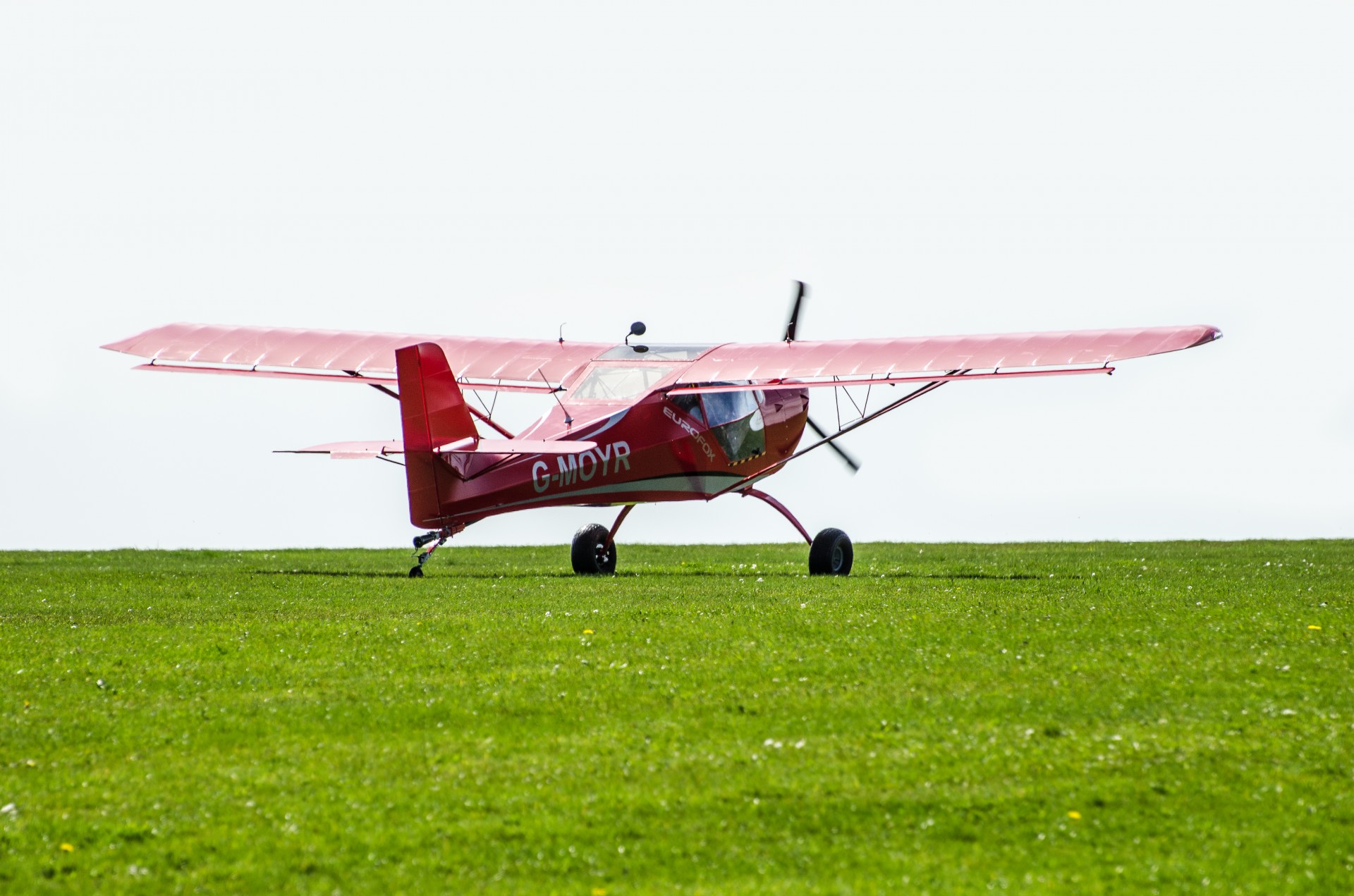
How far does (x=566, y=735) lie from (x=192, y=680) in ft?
12.4

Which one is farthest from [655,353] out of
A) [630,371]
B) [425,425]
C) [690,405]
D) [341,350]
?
[341,350]

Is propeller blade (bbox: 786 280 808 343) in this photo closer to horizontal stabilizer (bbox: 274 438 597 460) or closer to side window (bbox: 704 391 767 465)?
side window (bbox: 704 391 767 465)

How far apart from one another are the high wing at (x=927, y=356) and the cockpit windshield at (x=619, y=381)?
49 centimetres

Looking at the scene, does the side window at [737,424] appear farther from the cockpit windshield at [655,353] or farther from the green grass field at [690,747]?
the green grass field at [690,747]

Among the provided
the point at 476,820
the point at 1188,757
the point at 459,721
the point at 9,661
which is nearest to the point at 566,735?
the point at 459,721

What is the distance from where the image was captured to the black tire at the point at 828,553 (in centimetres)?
2223

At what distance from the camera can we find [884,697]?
1010cm

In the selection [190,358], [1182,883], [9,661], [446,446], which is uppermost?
[190,358]

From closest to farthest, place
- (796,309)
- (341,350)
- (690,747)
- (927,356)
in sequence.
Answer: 1. (690,747)
2. (927,356)
3. (341,350)
4. (796,309)

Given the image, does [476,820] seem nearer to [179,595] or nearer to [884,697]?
[884,697]

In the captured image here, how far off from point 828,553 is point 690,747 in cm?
1355

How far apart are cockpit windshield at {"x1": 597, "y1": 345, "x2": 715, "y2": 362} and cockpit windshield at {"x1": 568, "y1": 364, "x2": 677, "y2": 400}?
0.90 ft

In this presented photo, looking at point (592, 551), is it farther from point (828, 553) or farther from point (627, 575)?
point (828, 553)

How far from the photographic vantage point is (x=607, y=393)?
22484 mm
